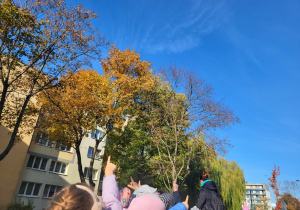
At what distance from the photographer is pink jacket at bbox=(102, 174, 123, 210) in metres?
2.25

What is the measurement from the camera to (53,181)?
989 inches

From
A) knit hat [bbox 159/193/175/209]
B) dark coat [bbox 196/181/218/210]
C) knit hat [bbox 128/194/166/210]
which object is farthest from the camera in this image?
dark coat [bbox 196/181/218/210]

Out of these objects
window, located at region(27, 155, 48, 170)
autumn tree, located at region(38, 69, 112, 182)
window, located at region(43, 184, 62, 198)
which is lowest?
window, located at region(43, 184, 62, 198)

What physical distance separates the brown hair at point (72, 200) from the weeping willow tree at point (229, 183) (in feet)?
89.5

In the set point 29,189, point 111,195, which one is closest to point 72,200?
point 111,195

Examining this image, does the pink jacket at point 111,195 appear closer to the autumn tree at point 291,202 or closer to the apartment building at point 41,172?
the apartment building at point 41,172

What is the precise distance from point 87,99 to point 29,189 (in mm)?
16105

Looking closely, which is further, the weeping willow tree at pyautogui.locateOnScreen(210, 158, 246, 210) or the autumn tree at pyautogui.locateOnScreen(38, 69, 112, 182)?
the weeping willow tree at pyautogui.locateOnScreen(210, 158, 246, 210)

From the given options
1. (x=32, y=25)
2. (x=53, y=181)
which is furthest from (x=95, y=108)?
(x=53, y=181)

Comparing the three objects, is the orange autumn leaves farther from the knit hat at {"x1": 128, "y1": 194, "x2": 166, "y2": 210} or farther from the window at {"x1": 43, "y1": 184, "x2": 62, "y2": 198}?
the window at {"x1": 43, "y1": 184, "x2": 62, "y2": 198}

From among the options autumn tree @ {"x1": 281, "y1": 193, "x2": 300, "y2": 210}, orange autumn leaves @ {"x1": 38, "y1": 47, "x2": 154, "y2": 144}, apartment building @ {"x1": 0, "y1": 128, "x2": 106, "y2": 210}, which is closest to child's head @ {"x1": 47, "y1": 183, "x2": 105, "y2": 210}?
orange autumn leaves @ {"x1": 38, "y1": 47, "x2": 154, "y2": 144}

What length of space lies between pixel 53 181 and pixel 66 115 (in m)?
15.6

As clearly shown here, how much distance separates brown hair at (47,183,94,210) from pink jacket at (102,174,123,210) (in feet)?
2.72

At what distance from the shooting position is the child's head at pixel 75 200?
4.62 ft
